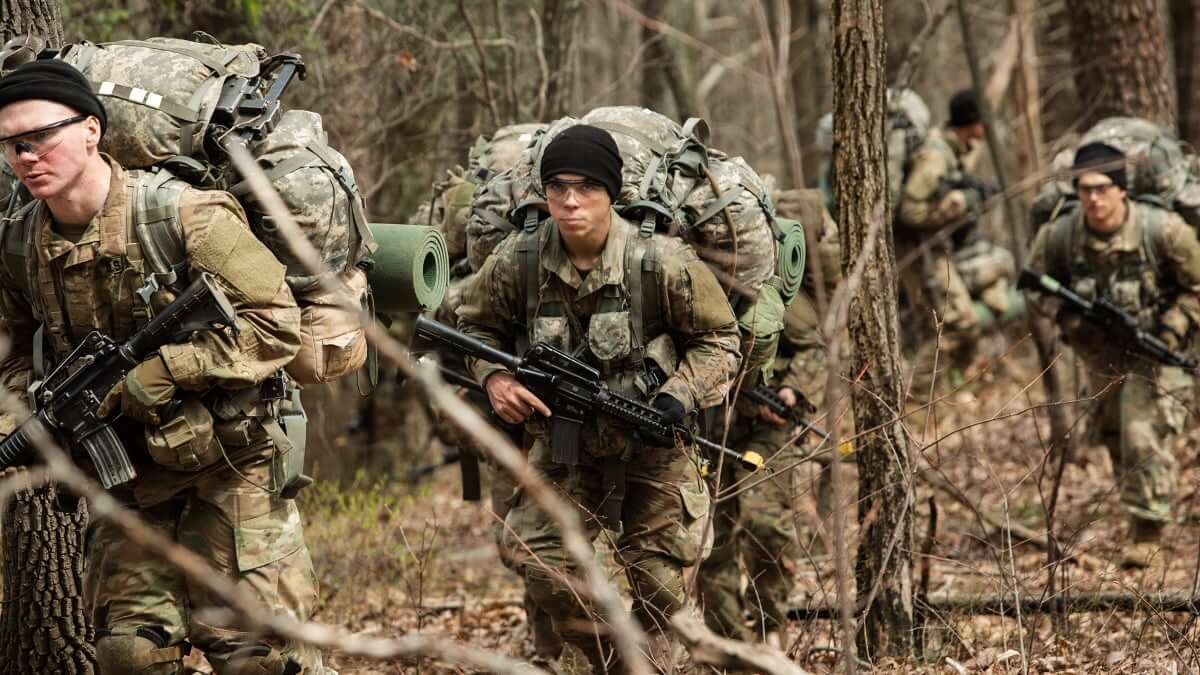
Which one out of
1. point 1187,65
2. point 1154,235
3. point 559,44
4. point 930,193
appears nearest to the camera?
point 1154,235

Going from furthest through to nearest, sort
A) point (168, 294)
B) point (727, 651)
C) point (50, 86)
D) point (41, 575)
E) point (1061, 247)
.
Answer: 1. point (1061, 247)
2. point (41, 575)
3. point (168, 294)
4. point (50, 86)
5. point (727, 651)

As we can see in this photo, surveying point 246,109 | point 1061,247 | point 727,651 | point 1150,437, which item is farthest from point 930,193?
point 727,651

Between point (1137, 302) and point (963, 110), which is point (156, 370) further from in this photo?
point (963, 110)

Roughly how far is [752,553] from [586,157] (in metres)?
2.86

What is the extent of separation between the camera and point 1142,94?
10.5 metres

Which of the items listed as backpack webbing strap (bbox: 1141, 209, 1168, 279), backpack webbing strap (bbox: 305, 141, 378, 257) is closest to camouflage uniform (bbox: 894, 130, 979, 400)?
backpack webbing strap (bbox: 1141, 209, 1168, 279)

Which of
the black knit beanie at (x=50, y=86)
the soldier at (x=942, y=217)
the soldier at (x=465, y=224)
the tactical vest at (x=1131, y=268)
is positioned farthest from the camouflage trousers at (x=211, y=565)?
the soldier at (x=942, y=217)

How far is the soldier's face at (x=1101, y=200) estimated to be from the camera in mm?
7980

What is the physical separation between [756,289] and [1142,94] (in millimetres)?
6095

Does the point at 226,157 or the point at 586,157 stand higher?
the point at 226,157

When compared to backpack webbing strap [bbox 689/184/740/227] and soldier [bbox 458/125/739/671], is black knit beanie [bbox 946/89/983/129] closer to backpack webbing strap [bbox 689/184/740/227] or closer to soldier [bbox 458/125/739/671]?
backpack webbing strap [bbox 689/184/740/227]

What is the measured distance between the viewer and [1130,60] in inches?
413

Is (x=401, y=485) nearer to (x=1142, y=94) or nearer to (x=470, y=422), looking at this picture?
(x=1142, y=94)

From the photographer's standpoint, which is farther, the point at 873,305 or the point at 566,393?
the point at 873,305
